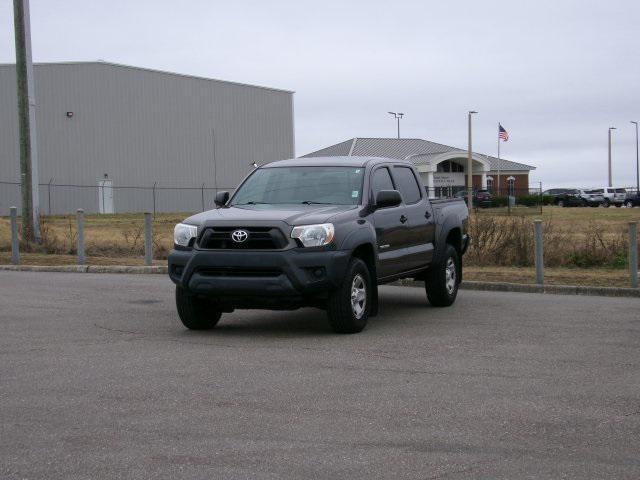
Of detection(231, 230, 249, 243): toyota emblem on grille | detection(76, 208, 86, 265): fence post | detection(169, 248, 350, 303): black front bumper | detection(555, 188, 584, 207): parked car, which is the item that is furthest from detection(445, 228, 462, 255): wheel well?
detection(555, 188, 584, 207): parked car

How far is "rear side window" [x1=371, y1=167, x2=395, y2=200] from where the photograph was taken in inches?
462

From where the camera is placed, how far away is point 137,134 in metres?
55.8

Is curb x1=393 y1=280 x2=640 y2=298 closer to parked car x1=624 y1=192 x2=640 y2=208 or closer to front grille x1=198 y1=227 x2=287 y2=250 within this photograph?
front grille x1=198 y1=227 x2=287 y2=250

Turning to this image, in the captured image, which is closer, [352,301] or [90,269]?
[352,301]

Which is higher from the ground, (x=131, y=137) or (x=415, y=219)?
(x=131, y=137)

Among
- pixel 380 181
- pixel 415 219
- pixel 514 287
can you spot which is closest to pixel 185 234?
pixel 380 181

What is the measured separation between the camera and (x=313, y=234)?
10.2m

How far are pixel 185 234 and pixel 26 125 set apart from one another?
1412 cm

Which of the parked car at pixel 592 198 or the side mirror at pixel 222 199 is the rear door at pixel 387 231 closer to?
the side mirror at pixel 222 199

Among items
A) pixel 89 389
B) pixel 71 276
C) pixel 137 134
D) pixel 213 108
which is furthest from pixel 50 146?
pixel 89 389

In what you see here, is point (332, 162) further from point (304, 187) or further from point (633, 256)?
point (633, 256)

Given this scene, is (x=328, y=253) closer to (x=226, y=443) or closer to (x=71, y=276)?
(x=226, y=443)

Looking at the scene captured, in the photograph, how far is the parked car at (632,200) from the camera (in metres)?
75.6

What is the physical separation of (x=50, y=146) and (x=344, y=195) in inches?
1715
